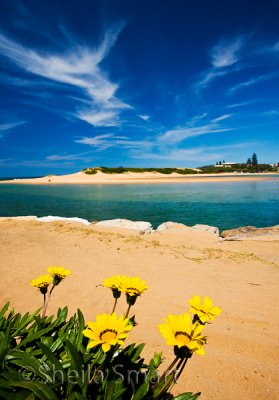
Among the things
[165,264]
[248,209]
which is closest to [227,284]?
[165,264]

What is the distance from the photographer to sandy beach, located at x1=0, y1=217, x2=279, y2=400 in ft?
8.78

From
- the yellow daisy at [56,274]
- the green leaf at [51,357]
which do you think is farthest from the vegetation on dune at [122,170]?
the green leaf at [51,357]

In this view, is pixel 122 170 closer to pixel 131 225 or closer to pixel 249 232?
pixel 131 225

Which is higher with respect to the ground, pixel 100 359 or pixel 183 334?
pixel 183 334

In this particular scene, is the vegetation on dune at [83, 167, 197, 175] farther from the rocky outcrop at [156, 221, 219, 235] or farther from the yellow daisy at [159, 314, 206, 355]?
the yellow daisy at [159, 314, 206, 355]

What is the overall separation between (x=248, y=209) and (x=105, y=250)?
15135mm

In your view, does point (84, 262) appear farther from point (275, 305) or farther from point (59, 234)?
point (275, 305)

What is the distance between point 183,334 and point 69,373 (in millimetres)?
752

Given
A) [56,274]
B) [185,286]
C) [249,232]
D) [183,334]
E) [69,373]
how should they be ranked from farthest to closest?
[249,232] < [185,286] < [56,274] < [69,373] < [183,334]

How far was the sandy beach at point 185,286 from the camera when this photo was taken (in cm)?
268

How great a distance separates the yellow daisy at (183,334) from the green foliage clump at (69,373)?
0.87 ft

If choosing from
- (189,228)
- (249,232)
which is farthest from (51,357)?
(249,232)

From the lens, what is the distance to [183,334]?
115 cm

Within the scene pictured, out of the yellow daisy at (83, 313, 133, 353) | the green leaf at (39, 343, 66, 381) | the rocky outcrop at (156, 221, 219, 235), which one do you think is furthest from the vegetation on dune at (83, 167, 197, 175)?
the yellow daisy at (83, 313, 133, 353)
